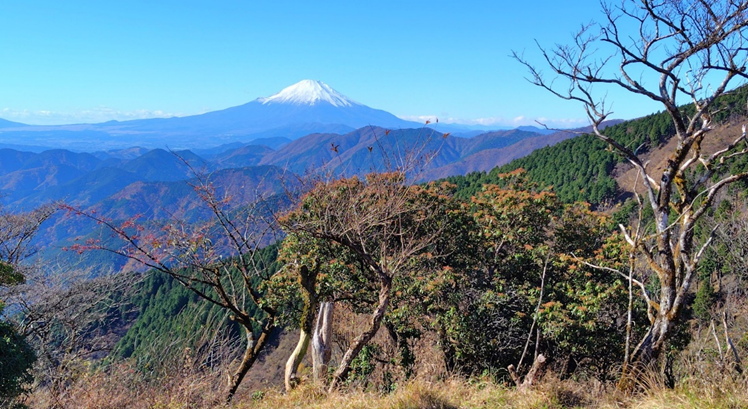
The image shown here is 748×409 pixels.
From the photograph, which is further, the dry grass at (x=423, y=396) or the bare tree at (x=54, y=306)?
the bare tree at (x=54, y=306)

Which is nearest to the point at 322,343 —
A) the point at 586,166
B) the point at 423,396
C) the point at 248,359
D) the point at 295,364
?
the point at 295,364

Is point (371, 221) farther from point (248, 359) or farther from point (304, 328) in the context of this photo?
point (248, 359)

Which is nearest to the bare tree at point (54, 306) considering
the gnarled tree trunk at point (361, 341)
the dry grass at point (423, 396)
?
the dry grass at point (423, 396)

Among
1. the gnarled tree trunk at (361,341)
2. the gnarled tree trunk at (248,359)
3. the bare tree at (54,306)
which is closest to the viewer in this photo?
the gnarled tree trunk at (361,341)

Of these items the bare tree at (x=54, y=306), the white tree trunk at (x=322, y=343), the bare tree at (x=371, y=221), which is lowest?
the bare tree at (x=54, y=306)

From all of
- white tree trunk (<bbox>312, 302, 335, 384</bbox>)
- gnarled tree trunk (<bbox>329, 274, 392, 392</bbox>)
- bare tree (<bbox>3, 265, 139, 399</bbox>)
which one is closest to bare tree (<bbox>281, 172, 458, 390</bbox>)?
gnarled tree trunk (<bbox>329, 274, 392, 392</bbox>)

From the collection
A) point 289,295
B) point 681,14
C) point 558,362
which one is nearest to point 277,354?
point 289,295

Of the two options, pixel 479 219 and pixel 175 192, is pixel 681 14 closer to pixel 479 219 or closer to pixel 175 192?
pixel 479 219

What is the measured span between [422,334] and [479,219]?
9.84 ft

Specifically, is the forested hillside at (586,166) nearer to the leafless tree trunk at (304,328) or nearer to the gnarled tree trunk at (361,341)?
the leafless tree trunk at (304,328)

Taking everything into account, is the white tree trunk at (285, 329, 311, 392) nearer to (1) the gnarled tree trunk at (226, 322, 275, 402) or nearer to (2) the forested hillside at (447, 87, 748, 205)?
(1) the gnarled tree trunk at (226, 322, 275, 402)

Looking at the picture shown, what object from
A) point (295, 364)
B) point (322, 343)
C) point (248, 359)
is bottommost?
point (248, 359)

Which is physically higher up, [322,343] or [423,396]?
[423,396]

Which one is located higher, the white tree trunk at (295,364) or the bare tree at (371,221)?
the bare tree at (371,221)
